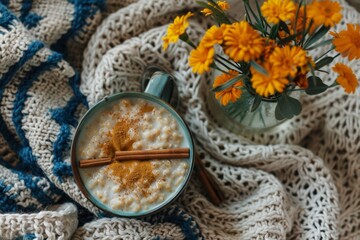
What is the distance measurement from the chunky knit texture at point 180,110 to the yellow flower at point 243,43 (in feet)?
1.12

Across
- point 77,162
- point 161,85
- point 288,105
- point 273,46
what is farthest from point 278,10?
point 77,162

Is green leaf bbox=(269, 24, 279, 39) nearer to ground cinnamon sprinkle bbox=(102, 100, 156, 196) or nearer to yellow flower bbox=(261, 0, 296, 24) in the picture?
yellow flower bbox=(261, 0, 296, 24)

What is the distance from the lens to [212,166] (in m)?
0.95

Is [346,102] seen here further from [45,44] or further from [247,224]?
[45,44]

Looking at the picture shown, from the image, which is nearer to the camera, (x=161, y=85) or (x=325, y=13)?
(x=325, y=13)

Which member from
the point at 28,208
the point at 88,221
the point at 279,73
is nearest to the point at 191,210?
the point at 88,221

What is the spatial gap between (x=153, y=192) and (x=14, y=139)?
305mm

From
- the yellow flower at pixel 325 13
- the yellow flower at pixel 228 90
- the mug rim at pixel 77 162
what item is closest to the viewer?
the yellow flower at pixel 325 13

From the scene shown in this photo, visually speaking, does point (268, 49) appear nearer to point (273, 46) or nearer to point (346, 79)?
point (273, 46)

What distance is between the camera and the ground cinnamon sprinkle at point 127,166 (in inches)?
32.7

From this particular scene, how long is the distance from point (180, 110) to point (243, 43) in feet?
1.33

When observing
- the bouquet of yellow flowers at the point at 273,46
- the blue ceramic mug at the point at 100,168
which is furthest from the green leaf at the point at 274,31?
the blue ceramic mug at the point at 100,168

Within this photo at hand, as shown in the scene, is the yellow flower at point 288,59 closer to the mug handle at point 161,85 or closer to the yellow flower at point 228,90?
the yellow flower at point 228,90

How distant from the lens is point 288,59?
593mm
